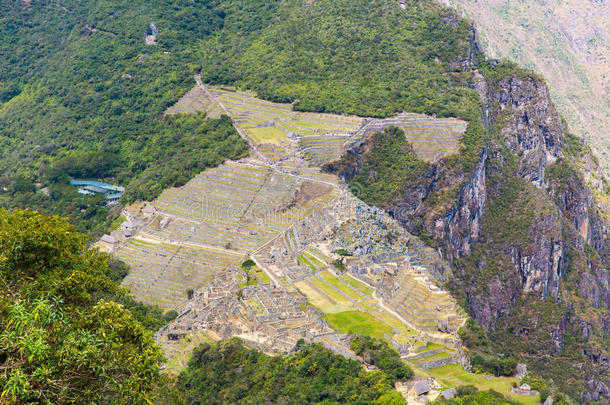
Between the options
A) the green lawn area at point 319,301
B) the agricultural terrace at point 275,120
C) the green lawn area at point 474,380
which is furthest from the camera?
the agricultural terrace at point 275,120

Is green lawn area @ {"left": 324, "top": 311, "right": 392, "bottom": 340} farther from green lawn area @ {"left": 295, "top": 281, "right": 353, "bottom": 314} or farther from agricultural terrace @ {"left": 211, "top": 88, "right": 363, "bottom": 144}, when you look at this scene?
agricultural terrace @ {"left": 211, "top": 88, "right": 363, "bottom": 144}

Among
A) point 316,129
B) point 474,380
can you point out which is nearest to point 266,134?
point 316,129

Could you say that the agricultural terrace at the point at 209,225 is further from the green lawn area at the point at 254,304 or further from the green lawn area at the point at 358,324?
the green lawn area at the point at 358,324

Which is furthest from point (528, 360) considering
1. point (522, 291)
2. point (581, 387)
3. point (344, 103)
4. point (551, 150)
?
point (551, 150)

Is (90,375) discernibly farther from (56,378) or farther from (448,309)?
(448,309)

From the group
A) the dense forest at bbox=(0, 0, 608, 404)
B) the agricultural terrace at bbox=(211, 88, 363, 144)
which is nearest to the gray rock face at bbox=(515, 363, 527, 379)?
the dense forest at bbox=(0, 0, 608, 404)

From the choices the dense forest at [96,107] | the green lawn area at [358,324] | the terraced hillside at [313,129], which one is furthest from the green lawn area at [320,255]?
the dense forest at [96,107]
